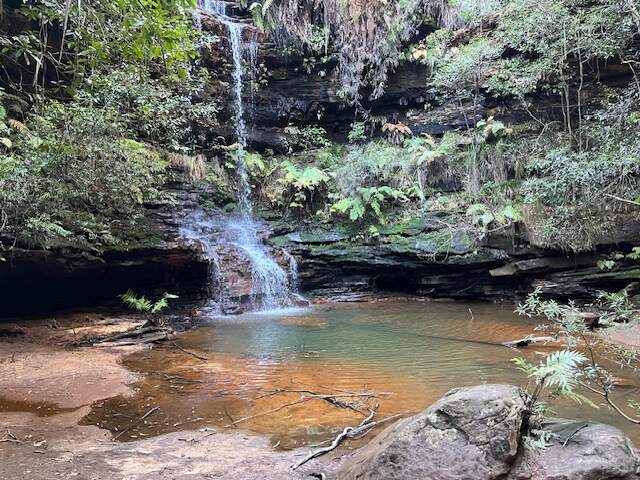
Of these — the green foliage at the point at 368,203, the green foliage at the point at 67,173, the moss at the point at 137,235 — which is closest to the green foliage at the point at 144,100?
the green foliage at the point at 67,173

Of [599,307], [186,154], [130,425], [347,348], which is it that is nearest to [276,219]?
[186,154]

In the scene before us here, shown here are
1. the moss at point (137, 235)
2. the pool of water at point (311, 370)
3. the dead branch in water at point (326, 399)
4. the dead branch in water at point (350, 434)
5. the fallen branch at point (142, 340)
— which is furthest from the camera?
the moss at point (137, 235)

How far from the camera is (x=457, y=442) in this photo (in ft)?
8.79

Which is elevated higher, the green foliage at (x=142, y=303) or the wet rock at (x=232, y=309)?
the green foliage at (x=142, y=303)

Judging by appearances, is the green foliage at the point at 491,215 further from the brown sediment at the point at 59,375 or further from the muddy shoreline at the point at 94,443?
the brown sediment at the point at 59,375

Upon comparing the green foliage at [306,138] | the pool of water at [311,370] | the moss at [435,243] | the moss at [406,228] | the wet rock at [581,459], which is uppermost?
the green foliage at [306,138]

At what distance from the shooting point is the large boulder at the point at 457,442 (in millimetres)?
2578

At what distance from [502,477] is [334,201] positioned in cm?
1168

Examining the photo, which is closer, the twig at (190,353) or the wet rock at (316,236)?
the twig at (190,353)

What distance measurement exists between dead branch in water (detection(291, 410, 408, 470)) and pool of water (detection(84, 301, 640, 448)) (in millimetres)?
165

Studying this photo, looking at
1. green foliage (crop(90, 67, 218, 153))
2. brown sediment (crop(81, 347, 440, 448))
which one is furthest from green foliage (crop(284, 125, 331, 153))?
brown sediment (crop(81, 347, 440, 448))

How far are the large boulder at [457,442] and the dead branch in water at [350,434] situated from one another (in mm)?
752

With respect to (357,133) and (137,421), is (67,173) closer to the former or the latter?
(137,421)

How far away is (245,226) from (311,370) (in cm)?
809
